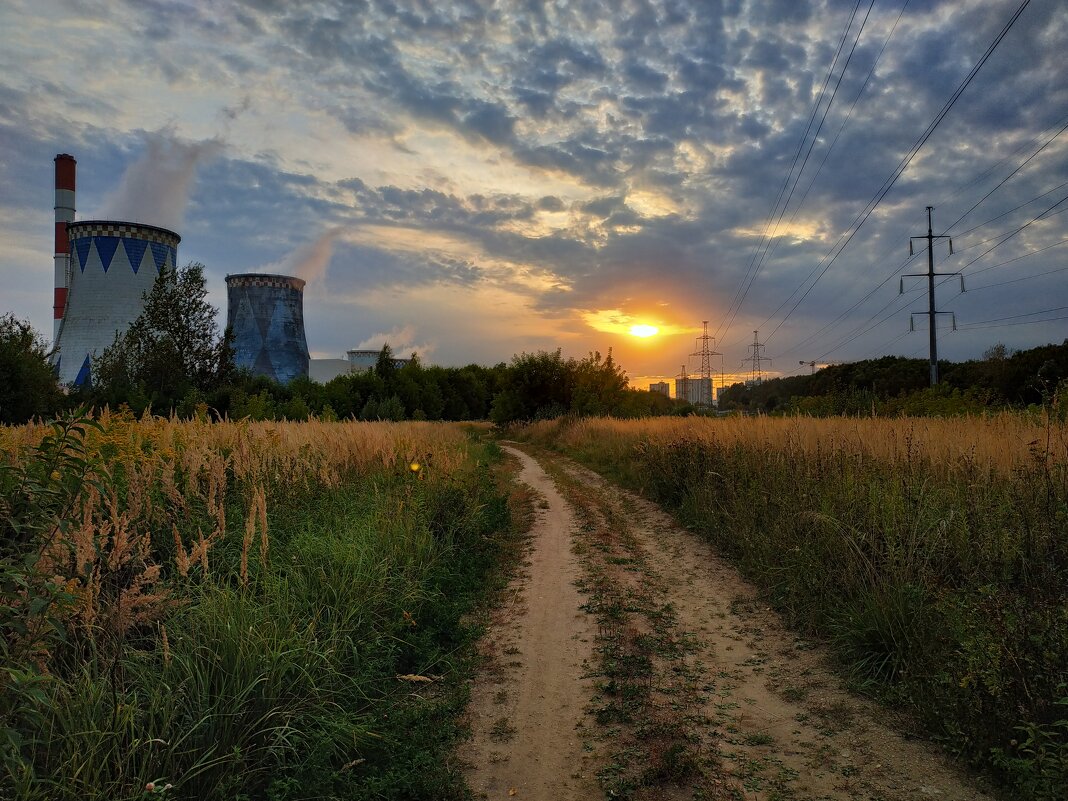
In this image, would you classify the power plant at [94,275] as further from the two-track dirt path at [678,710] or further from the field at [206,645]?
the two-track dirt path at [678,710]

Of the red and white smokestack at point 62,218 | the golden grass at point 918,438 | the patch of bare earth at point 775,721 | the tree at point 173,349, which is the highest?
the red and white smokestack at point 62,218

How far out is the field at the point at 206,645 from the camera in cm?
272

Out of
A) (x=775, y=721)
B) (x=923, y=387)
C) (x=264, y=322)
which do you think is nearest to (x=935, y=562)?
(x=775, y=721)

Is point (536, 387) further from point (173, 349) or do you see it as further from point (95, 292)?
point (95, 292)

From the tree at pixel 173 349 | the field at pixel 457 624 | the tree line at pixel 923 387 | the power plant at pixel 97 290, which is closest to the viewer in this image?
the field at pixel 457 624

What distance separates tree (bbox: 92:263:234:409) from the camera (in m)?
31.0

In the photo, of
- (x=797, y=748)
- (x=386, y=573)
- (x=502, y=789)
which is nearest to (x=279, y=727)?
(x=502, y=789)

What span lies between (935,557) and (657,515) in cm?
671

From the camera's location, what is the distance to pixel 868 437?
Answer: 9062mm

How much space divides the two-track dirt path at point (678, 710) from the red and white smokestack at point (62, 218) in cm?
5879

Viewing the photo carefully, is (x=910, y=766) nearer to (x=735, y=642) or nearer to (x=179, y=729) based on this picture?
(x=735, y=642)

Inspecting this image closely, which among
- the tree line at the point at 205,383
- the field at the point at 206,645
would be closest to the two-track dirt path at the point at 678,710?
the field at the point at 206,645

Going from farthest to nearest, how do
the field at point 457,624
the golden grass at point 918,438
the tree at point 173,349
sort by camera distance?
the tree at point 173,349
the golden grass at point 918,438
the field at point 457,624

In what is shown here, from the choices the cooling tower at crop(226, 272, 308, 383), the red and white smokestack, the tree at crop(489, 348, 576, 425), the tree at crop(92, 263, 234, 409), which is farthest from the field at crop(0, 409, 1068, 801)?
the red and white smokestack
